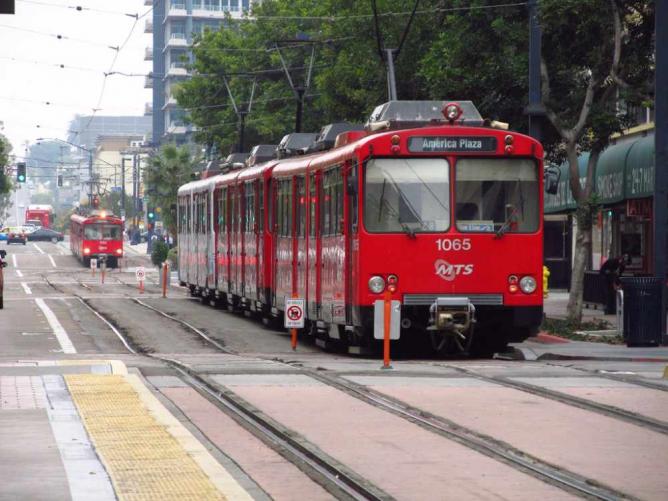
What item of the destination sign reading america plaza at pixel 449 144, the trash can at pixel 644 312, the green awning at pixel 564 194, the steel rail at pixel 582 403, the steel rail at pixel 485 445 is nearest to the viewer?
the steel rail at pixel 485 445

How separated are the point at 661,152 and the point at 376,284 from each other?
→ 6.29 m

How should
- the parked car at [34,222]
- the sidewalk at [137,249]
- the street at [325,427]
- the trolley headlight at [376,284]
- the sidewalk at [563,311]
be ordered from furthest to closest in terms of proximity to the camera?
1. the parked car at [34,222]
2. the sidewalk at [137,249]
3. the sidewalk at [563,311]
4. the trolley headlight at [376,284]
5. the street at [325,427]

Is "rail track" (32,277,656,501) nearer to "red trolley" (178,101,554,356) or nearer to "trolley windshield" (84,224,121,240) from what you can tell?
"red trolley" (178,101,554,356)

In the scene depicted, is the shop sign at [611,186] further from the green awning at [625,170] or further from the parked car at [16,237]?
the parked car at [16,237]

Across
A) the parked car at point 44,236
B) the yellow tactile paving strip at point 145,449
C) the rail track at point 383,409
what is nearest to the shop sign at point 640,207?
the rail track at point 383,409

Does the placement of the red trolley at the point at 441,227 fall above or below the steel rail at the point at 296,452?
above

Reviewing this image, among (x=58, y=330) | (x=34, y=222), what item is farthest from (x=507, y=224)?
(x=34, y=222)

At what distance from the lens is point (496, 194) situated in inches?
896

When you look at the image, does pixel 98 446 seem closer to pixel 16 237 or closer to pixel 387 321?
pixel 387 321

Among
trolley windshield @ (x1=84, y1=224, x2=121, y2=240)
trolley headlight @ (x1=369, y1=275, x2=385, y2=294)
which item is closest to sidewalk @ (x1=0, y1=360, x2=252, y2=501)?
trolley headlight @ (x1=369, y1=275, x2=385, y2=294)

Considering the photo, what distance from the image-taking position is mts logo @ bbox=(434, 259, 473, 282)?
22453 mm

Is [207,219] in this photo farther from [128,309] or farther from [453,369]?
[453,369]

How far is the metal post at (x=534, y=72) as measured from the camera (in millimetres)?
29516

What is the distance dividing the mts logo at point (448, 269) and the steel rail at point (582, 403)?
270 centimetres
